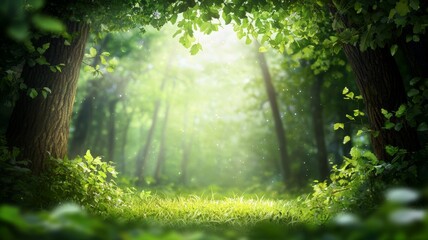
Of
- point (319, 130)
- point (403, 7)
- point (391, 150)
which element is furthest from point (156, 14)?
point (319, 130)

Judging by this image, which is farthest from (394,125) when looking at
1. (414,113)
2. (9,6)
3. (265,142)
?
(265,142)

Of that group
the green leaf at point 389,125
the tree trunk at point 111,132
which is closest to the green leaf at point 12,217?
the green leaf at point 389,125

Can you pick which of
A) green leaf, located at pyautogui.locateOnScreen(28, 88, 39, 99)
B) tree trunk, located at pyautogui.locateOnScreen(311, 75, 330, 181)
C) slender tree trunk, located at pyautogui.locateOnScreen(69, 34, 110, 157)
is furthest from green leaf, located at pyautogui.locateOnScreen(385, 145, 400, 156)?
slender tree trunk, located at pyautogui.locateOnScreen(69, 34, 110, 157)

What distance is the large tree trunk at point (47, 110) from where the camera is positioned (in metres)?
5.58

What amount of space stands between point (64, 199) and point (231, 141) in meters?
35.5

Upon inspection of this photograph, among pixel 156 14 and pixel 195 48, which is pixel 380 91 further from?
pixel 156 14

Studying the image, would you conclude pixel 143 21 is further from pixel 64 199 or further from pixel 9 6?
pixel 9 6

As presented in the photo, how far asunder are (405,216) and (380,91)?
15.1ft

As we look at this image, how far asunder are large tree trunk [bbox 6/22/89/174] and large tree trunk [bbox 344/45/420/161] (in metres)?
4.34

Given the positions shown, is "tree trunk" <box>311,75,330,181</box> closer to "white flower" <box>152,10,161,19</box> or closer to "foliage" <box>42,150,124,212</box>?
"white flower" <box>152,10,161,19</box>

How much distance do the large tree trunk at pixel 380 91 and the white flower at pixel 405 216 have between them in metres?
4.41

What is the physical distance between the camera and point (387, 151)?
4789 millimetres

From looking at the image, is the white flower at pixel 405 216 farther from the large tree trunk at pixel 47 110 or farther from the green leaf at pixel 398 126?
the large tree trunk at pixel 47 110

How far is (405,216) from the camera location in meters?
1.09
